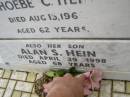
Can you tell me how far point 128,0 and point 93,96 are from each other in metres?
0.77

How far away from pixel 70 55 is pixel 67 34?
0.23m

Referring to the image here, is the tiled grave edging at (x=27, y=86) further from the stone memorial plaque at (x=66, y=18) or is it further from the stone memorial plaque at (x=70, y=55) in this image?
the stone memorial plaque at (x=66, y=18)

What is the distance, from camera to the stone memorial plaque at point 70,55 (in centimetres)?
Result: 159

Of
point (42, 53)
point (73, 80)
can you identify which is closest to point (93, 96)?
point (73, 80)

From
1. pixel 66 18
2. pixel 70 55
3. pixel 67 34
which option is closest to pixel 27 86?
pixel 70 55

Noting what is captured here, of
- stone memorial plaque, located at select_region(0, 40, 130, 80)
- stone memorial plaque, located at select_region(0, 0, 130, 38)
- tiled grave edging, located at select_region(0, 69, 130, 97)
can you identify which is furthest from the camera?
tiled grave edging, located at select_region(0, 69, 130, 97)

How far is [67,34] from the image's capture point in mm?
1572

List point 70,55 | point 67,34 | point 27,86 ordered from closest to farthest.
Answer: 1. point 67,34
2. point 70,55
3. point 27,86

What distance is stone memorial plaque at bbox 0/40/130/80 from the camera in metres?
1.59

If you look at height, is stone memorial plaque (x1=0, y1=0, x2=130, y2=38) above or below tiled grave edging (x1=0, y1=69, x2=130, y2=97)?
above

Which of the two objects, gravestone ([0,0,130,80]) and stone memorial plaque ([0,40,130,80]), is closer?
gravestone ([0,0,130,80])

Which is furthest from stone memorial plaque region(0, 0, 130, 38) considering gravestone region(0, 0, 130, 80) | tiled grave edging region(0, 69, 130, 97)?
tiled grave edging region(0, 69, 130, 97)

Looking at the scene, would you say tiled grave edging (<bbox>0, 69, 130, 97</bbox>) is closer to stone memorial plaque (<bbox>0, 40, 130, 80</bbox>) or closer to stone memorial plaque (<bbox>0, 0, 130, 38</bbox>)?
stone memorial plaque (<bbox>0, 40, 130, 80</bbox>)

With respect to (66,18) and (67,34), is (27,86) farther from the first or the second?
(66,18)
